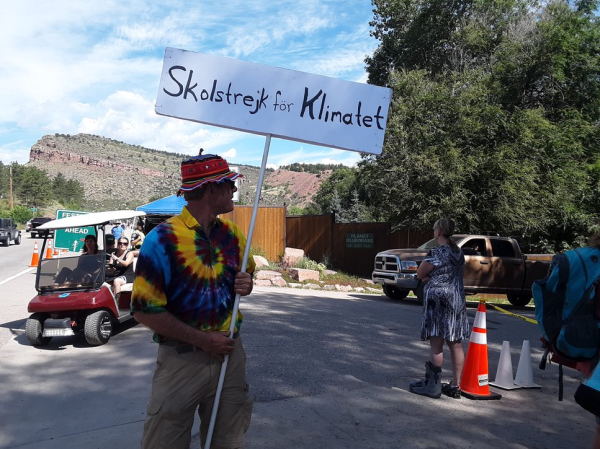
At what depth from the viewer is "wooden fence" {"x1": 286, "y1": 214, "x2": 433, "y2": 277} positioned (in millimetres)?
20969

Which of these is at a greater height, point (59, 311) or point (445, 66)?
point (445, 66)

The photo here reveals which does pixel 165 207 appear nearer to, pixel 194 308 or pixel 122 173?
pixel 194 308

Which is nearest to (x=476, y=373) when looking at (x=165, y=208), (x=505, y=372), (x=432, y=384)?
(x=432, y=384)

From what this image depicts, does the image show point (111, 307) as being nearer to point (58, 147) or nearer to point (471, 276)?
point (471, 276)

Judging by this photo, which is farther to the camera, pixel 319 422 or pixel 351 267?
pixel 351 267

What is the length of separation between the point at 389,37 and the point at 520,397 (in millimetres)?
25499

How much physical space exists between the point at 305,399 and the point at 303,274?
41.2ft

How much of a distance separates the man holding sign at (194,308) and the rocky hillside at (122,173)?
76296 mm

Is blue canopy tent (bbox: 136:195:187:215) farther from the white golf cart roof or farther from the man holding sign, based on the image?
the man holding sign

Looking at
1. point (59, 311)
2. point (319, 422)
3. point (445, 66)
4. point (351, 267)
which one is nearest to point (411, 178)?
point (351, 267)

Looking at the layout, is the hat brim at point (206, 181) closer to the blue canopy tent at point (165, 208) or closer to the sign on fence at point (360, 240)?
the blue canopy tent at point (165, 208)

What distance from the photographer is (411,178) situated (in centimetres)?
1877

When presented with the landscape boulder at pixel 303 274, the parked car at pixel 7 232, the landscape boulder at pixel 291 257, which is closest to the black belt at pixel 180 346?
the landscape boulder at pixel 303 274

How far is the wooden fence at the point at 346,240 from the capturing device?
21.0 m
